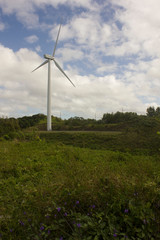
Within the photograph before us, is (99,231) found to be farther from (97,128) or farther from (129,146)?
(97,128)

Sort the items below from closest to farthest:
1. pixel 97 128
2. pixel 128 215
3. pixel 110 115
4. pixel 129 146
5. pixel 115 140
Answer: pixel 128 215
pixel 129 146
pixel 115 140
pixel 97 128
pixel 110 115

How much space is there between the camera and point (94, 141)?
12570mm

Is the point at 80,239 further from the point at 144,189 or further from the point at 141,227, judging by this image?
the point at 144,189

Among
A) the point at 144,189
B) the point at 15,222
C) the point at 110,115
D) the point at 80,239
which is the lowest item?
the point at 15,222

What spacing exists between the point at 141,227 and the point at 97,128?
755 inches

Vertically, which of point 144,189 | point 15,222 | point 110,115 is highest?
point 110,115

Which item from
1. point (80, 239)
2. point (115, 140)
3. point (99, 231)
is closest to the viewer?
point (80, 239)

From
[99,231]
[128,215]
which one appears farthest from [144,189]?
[99,231]

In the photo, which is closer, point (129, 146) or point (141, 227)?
point (141, 227)

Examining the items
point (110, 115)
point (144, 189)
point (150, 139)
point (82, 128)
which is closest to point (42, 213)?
point (144, 189)

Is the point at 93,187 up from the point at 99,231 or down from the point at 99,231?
up

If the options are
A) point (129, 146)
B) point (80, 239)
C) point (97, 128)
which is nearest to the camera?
point (80, 239)

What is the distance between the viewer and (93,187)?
108 inches

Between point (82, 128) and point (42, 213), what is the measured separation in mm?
20571
